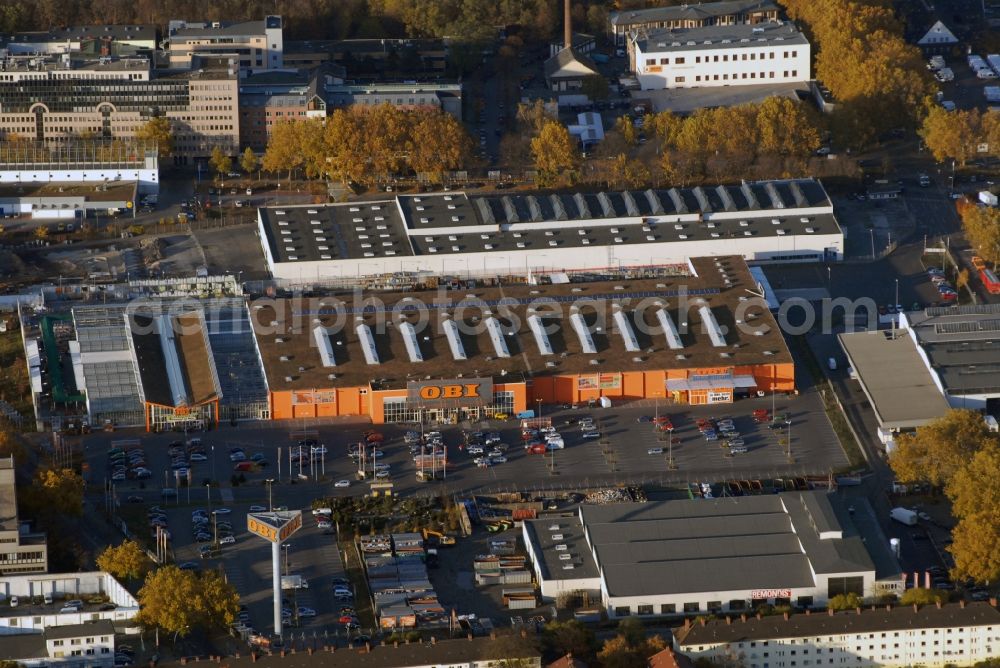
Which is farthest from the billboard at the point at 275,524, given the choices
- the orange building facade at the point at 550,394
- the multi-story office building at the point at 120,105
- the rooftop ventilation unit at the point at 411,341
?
the multi-story office building at the point at 120,105

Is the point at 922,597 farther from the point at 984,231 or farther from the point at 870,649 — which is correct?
the point at 984,231

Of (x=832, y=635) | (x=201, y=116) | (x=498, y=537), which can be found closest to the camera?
(x=832, y=635)

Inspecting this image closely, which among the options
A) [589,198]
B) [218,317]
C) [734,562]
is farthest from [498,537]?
[589,198]

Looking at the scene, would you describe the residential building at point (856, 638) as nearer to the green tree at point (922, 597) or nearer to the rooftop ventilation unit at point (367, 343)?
the green tree at point (922, 597)

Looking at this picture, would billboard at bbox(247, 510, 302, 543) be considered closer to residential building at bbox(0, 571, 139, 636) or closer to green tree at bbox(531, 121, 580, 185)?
residential building at bbox(0, 571, 139, 636)

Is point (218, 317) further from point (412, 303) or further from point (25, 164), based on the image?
point (25, 164)

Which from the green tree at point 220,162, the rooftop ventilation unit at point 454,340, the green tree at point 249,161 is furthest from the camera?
the green tree at point 249,161
